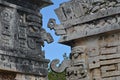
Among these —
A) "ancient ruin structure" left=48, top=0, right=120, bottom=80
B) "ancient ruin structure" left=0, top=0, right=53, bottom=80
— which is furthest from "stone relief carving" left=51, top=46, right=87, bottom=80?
"ancient ruin structure" left=0, top=0, right=53, bottom=80

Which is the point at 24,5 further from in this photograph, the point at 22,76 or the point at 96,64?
the point at 96,64

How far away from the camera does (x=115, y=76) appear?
519 centimetres

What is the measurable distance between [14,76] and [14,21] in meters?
1.77

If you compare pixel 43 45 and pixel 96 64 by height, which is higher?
pixel 43 45

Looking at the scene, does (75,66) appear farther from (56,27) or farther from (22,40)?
(22,40)

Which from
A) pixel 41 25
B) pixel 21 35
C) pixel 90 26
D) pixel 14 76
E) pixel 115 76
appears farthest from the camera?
pixel 41 25

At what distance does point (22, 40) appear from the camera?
11.0m

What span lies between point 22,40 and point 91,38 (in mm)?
5716

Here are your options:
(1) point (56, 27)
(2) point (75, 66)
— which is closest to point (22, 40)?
(1) point (56, 27)

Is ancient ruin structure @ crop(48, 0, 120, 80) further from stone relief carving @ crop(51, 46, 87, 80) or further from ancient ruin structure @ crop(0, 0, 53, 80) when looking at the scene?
ancient ruin structure @ crop(0, 0, 53, 80)

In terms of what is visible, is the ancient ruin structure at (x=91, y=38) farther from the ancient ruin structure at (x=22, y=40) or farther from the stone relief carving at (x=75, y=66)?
the ancient ruin structure at (x=22, y=40)

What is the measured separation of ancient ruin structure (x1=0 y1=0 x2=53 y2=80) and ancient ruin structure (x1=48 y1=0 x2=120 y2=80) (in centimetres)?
459

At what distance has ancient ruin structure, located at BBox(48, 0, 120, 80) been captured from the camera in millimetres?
5309

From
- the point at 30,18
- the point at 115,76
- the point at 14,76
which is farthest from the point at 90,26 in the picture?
the point at 30,18
